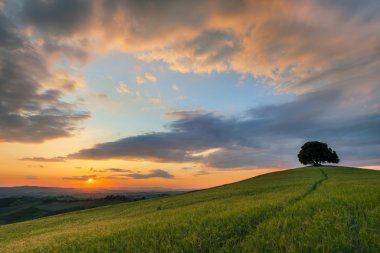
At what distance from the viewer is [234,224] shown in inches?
432

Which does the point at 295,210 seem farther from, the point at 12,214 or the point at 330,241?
the point at 12,214

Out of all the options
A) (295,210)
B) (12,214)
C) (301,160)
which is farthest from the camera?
(12,214)

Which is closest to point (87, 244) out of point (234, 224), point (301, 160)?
point (234, 224)

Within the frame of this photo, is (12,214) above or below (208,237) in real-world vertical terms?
below

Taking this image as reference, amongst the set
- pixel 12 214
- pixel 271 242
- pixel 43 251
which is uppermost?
pixel 271 242

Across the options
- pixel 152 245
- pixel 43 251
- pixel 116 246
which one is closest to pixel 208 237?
pixel 152 245

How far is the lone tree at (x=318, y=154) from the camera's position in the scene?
4075 inches

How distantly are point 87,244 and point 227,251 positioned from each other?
6309 mm

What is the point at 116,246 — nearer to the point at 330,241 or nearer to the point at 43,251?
the point at 43,251

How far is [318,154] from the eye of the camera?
103750 millimetres

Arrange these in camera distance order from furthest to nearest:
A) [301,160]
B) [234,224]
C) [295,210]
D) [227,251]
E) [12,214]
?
[12,214] < [301,160] < [295,210] < [234,224] < [227,251]

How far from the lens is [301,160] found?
10819cm

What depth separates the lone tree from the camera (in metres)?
104

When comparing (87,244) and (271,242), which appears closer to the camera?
(271,242)
